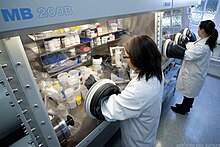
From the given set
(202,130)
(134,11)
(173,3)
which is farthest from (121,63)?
(202,130)

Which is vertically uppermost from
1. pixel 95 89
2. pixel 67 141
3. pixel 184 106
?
pixel 95 89

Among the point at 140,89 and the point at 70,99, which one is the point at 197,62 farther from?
the point at 70,99

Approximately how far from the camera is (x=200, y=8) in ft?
10.3

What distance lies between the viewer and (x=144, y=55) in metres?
0.78

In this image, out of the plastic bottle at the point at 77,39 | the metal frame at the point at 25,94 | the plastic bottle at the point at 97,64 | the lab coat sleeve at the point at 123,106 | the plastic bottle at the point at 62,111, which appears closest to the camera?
the metal frame at the point at 25,94

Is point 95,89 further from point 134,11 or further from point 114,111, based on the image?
point 134,11

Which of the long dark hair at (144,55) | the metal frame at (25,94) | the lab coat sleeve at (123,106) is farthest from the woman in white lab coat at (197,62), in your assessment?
the metal frame at (25,94)

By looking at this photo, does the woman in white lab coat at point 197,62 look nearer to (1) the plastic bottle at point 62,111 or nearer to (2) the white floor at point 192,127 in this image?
(2) the white floor at point 192,127

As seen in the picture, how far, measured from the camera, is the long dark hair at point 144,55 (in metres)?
0.78

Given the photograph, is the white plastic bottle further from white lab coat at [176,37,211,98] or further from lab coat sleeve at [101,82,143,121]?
white lab coat at [176,37,211,98]

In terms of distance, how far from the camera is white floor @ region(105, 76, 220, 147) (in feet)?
5.49

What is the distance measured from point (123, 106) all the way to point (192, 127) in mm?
1659

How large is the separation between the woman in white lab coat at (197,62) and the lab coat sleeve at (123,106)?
1.16 metres

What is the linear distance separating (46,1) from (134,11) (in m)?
0.43
